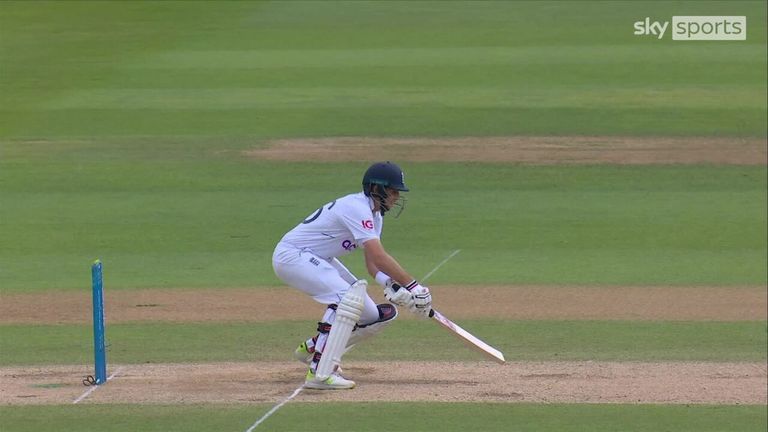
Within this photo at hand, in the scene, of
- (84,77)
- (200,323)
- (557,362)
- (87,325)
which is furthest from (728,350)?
(84,77)

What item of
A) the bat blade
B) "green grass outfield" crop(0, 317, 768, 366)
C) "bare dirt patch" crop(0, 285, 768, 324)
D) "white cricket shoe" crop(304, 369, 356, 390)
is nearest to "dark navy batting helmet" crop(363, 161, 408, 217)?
the bat blade

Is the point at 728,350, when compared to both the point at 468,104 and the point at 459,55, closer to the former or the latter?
the point at 468,104

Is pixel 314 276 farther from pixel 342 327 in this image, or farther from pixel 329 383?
pixel 329 383

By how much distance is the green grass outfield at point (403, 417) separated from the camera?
286 inches

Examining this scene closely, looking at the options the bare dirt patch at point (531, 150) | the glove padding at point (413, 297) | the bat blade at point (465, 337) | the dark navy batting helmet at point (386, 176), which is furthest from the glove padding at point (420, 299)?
the bare dirt patch at point (531, 150)

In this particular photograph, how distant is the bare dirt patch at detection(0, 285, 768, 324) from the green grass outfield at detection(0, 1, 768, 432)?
0.29m

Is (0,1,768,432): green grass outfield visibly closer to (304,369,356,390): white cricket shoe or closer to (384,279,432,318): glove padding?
(304,369,356,390): white cricket shoe

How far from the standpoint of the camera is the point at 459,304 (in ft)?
36.3

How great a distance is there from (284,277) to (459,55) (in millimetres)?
11202

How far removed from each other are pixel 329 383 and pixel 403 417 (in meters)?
0.80

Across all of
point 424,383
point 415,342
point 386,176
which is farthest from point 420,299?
point 415,342

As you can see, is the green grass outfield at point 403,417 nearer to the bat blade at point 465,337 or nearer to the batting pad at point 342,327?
the batting pad at point 342,327

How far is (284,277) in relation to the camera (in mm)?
8344

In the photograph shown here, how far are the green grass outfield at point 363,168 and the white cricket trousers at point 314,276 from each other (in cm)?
81
